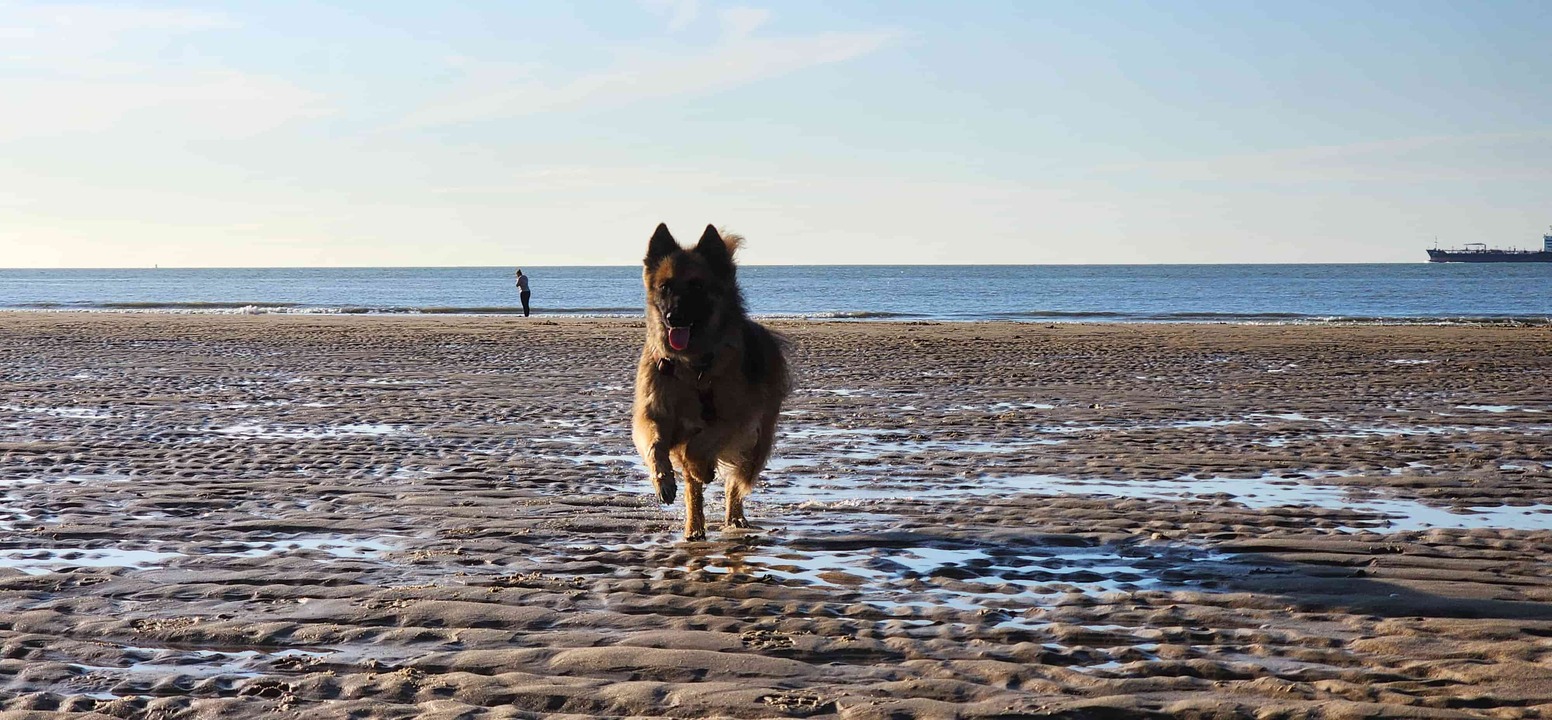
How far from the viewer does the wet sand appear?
4973 mm

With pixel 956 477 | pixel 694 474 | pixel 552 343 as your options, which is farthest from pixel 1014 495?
pixel 552 343

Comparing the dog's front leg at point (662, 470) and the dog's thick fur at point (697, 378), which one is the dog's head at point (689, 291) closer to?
the dog's thick fur at point (697, 378)

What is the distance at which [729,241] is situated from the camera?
8.70 metres

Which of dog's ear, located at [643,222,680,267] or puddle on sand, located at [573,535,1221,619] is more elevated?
dog's ear, located at [643,222,680,267]

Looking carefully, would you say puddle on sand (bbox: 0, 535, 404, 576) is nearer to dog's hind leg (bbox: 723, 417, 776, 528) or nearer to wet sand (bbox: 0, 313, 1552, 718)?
wet sand (bbox: 0, 313, 1552, 718)

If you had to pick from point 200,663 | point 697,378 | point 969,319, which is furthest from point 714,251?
point 969,319

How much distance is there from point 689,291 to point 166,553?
319cm

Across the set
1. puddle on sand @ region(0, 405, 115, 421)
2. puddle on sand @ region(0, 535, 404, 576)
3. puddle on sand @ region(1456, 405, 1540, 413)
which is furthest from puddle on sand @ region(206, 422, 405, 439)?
puddle on sand @ region(1456, 405, 1540, 413)

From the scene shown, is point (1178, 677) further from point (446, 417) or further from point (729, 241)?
point (446, 417)

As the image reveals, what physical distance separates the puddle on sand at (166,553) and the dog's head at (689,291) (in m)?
1.99

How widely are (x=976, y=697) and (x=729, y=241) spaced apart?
4.42 meters

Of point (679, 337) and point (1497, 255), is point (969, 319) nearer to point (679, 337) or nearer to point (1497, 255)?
point (679, 337)

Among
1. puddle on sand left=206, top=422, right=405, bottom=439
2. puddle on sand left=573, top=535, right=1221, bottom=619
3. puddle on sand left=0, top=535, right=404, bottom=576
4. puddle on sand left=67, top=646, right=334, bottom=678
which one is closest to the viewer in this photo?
puddle on sand left=67, top=646, right=334, bottom=678

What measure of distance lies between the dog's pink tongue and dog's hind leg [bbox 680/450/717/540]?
2.36 feet
